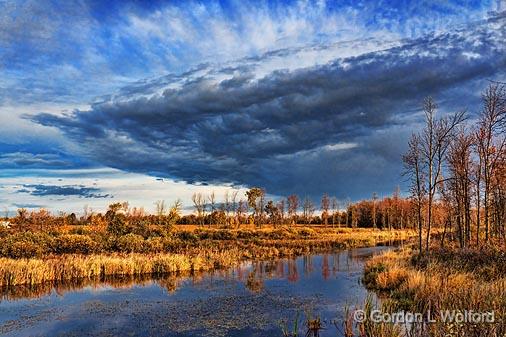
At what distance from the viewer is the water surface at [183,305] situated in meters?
13.7

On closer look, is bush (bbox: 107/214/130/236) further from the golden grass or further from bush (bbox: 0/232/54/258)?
the golden grass

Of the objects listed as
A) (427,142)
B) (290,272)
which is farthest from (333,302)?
(427,142)

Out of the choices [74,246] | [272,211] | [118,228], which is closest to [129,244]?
[74,246]

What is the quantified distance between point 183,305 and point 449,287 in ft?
32.2

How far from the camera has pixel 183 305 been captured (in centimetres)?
1731

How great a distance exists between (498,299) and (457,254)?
40.8ft

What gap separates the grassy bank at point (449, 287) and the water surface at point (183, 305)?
1587 mm

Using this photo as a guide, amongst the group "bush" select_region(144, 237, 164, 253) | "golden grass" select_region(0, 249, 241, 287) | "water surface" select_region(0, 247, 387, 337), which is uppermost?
"bush" select_region(144, 237, 164, 253)

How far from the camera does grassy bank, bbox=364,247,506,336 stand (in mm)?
Result: 9680

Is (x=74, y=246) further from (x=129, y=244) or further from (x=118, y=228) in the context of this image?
(x=118, y=228)

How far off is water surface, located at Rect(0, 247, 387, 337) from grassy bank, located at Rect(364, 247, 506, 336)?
159cm

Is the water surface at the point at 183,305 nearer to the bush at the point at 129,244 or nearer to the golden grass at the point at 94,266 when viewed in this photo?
the golden grass at the point at 94,266

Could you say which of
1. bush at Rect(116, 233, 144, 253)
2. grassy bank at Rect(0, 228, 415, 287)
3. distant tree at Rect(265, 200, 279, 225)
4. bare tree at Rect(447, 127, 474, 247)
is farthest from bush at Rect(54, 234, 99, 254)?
distant tree at Rect(265, 200, 279, 225)

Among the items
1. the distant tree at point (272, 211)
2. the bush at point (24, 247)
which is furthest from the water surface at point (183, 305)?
the distant tree at point (272, 211)
